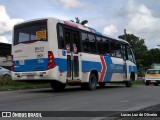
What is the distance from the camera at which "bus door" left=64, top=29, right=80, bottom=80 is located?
18203mm

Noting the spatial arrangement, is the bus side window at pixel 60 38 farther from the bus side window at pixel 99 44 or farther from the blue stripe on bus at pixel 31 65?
the bus side window at pixel 99 44

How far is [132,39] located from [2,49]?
84205 millimetres

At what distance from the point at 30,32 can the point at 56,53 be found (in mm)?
1743

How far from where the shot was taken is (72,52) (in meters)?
18.5

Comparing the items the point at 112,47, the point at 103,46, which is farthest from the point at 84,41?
the point at 112,47

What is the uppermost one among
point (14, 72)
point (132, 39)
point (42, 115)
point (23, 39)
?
point (132, 39)

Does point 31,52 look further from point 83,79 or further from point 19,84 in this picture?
point 19,84

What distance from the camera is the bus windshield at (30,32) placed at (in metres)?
17.5

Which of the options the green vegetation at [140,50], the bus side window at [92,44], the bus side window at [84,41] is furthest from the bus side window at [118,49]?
the green vegetation at [140,50]

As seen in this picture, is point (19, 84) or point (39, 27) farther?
point (19, 84)

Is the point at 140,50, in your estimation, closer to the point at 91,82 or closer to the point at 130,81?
the point at 130,81

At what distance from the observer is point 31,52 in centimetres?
Result: 1764

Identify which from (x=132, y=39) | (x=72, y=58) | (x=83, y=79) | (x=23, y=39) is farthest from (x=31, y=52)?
(x=132, y=39)

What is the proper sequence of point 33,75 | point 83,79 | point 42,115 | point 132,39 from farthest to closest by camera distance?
point 132,39
point 83,79
point 33,75
point 42,115
